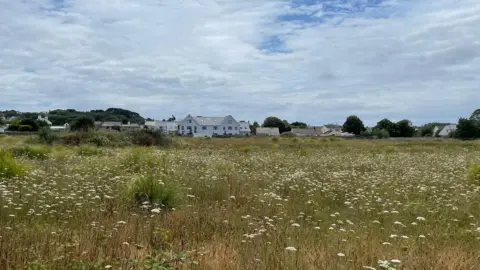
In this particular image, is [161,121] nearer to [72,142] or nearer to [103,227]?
[72,142]

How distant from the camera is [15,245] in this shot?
16.2ft

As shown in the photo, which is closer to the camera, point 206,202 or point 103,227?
point 103,227

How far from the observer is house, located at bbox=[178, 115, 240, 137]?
124 metres

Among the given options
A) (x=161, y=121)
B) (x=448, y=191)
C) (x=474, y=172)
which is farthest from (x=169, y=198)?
(x=161, y=121)

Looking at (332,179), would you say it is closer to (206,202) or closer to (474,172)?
(474,172)

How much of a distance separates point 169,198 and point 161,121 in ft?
455

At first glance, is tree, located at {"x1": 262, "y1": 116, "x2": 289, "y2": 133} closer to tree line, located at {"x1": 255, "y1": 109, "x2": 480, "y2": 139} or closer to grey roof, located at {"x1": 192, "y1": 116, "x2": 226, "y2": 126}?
tree line, located at {"x1": 255, "y1": 109, "x2": 480, "y2": 139}

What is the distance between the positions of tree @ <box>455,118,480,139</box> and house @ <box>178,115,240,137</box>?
5997 centimetres

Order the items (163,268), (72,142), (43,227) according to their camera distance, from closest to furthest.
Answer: (163,268)
(43,227)
(72,142)

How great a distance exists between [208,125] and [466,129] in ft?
218

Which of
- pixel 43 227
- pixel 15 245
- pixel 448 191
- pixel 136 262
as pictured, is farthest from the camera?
pixel 448 191

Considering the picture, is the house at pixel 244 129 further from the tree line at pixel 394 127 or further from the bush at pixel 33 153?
the bush at pixel 33 153

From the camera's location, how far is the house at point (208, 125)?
12356 cm

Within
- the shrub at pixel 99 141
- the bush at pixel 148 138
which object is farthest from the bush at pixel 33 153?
the bush at pixel 148 138
